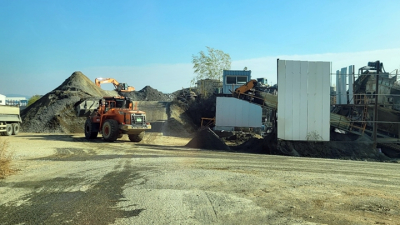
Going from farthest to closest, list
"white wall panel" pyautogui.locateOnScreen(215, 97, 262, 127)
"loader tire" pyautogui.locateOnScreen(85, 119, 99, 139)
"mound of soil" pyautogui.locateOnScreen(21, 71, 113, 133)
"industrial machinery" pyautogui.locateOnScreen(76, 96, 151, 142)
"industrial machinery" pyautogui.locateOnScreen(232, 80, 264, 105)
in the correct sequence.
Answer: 1. "mound of soil" pyautogui.locateOnScreen(21, 71, 113, 133)
2. "white wall panel" pyautogui.locateOnScreen(215, 97, 262, 127)
3. "loader tire" pyautogui.locateOnScreen(85, 119, 99, 139)
4. "industrial machinery" pyautogui.locateOnScreen(76, 96, 151, 142)
5. "industrial machinery" pyautogui.locateOnScreen(232, 80, 264, 105)

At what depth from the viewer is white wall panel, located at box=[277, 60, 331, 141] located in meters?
17.2

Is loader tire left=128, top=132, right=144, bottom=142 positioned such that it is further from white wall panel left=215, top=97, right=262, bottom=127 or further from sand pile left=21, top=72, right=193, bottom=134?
white wall panel left=215, top=97, right=262, bottom=127

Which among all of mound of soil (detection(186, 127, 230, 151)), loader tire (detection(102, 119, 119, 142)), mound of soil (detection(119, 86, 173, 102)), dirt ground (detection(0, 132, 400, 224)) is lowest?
dirt ground (detection(0, 132, 400, 224))

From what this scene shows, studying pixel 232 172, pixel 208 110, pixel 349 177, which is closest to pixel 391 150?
pixel 349 177

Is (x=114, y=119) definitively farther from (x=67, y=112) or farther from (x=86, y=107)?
(x=67, y=112)

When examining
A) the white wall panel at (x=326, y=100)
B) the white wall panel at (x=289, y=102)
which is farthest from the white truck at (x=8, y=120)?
the white wall panel at (x=326, y=100)

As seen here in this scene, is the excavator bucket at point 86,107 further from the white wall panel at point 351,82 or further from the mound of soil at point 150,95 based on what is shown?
the mound of soil at point 150,95

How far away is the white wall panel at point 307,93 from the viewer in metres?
17.2

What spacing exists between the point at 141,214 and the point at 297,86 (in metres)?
13.2

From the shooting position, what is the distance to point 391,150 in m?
18.0

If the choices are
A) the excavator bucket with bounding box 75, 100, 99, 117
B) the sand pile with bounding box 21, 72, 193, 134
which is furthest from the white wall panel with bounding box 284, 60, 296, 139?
the sand pile with bounding box 21, 72, 193, 134

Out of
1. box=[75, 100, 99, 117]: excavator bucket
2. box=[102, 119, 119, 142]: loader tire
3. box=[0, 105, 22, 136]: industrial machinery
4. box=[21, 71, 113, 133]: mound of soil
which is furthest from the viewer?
box=[21, 71, 113, 133]: mound of soil

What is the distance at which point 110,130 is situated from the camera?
20.5 meters

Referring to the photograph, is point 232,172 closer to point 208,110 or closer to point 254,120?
point 254,120
